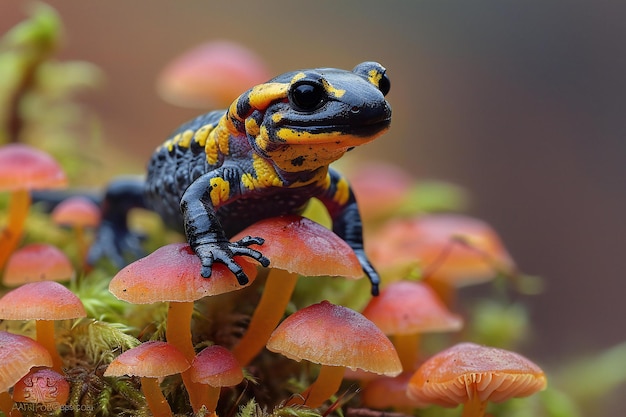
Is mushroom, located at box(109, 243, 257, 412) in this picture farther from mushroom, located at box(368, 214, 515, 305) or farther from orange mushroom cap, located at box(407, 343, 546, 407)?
mushroom, located at box(368, 214, 515, 305)

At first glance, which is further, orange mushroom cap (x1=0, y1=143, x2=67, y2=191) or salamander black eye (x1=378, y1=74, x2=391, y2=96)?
orange mushroom cap (x1=0, y1=143, x2=67, y2=191)

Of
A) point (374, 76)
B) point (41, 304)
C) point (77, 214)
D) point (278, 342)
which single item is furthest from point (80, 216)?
point (374, 76)

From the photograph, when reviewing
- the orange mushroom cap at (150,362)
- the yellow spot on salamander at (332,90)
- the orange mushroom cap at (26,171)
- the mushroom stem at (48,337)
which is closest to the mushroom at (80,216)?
the orange mushroom cap at (26,171)

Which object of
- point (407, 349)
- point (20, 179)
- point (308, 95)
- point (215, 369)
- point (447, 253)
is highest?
point (308, 95)

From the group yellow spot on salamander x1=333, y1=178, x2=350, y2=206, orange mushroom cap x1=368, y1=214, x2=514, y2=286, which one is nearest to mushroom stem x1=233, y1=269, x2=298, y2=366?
yellow spot on salamander x1=333, y1=178, x2=350, y2=206

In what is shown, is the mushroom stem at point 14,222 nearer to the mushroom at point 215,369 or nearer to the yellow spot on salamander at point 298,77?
the mushroom at point 215,369

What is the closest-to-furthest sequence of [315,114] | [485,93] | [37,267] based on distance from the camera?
1. [315,114]
2. [37,267]
3. [485,93]

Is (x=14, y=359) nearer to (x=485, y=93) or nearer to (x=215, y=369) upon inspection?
(x=215, y=369)
